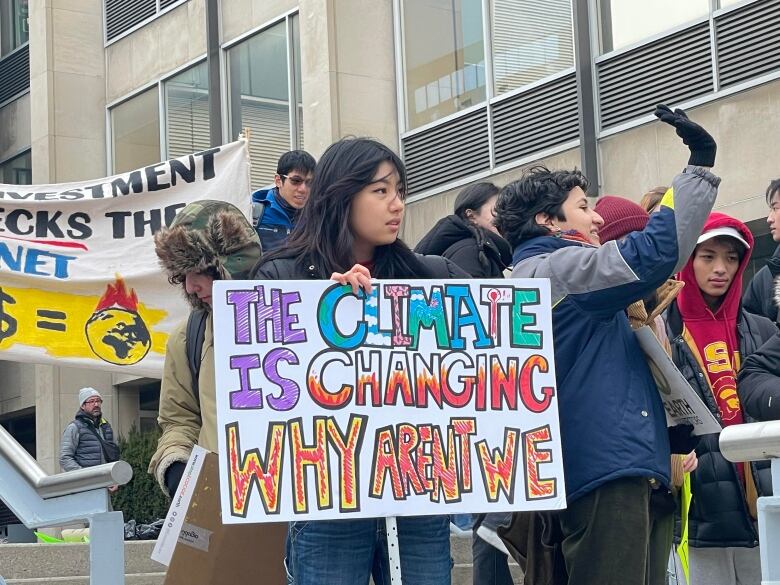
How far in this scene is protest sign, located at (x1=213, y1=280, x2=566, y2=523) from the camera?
3.99 meters

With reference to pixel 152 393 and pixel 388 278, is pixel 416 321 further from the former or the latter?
pixel 152 393

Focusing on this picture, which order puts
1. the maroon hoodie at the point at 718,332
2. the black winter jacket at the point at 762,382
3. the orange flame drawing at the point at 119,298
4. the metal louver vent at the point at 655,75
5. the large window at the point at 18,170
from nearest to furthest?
the black winter jacket at the point at 762,382, the maroon hoodie at the point at 718,332, the orange flame drawing at the point at 119,298, the metal louver vent at the point at 655,75, the large window at the point at 18,170

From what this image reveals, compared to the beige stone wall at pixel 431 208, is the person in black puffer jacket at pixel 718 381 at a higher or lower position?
lower

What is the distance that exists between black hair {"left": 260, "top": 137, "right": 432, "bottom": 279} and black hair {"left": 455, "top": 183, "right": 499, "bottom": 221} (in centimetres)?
252

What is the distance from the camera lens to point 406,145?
55.5ft

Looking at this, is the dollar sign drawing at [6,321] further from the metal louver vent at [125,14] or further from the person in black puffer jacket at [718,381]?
the metal louver vent at [125,14]

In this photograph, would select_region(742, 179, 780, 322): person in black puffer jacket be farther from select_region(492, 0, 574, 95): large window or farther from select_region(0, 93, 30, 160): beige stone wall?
select_region(0, 93, 30, 160): beige stone wall

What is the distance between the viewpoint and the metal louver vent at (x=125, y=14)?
22062 mm

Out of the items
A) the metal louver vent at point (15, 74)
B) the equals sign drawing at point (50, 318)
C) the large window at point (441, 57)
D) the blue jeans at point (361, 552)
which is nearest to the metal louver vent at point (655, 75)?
the large window at point (441, 57)

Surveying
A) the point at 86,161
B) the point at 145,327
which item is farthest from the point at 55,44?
the point at 145,327

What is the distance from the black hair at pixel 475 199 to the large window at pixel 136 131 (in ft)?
51.0

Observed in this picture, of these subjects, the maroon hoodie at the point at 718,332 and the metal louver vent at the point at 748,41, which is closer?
the maroon hoodie at the point at 718,332

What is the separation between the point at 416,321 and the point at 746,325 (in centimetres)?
215

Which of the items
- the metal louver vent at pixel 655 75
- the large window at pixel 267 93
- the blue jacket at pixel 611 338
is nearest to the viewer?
the blue jacket at pixel 611 338
